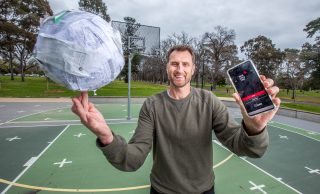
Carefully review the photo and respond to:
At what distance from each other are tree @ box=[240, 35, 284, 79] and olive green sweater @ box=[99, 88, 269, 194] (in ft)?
151

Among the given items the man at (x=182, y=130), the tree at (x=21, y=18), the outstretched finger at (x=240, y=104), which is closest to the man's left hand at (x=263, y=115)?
the outstretched finger at (x=240, y=104)

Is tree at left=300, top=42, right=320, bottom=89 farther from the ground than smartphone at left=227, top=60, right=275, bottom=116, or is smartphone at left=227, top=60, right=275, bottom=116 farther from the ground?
tree at left=300, top=42, right=320, bottom=89

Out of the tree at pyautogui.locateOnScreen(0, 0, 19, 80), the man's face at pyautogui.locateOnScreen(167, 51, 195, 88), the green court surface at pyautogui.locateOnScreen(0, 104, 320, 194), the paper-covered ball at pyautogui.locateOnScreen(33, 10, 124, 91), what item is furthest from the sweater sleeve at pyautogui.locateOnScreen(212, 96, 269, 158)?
the tree at pyautogui.locateOnScreen(0, 0, 19, 80)

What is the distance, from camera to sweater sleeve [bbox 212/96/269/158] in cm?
164

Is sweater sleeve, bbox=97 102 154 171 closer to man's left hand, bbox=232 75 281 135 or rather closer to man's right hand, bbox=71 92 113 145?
man's right hand, bbox=71 92 113 145

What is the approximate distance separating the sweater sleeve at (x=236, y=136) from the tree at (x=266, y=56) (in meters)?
46.1

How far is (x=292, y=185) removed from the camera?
590cm

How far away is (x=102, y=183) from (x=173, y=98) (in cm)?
464

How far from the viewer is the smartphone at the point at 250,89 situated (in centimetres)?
154

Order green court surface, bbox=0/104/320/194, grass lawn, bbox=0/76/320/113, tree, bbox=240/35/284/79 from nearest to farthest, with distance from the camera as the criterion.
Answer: green court surface, bbox=0/104/320/194, grass lawn, bbox=0/76/320/113, tree, bbox=240/35/284/79

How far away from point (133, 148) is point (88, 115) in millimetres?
560

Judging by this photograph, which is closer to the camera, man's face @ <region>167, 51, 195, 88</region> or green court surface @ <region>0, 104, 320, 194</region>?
man's face @ <region>167, 51, 195, 88</region>

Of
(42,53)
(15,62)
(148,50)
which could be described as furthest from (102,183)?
(15,62)

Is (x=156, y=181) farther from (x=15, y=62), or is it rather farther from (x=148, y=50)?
(x=15, y=62)
